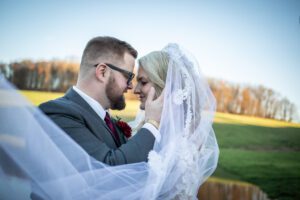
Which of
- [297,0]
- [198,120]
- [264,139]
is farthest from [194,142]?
[297,0]

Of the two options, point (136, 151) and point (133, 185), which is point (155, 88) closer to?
point (136, 151)

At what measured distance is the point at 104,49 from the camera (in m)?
2.01

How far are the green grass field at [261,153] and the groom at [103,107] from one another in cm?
613

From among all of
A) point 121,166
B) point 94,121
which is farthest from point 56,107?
point 121,166

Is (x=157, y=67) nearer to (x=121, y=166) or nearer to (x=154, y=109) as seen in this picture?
(x=154, y=109)

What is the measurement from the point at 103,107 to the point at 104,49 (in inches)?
16.3

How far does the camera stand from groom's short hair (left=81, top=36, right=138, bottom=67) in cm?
200

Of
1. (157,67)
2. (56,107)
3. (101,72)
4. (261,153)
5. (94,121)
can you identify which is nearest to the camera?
(56,107)

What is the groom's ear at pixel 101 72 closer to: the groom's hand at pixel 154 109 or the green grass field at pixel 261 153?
the groom's hand at pixel 154 109

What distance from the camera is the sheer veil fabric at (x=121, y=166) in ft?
4.08

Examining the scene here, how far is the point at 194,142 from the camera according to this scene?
1.80m

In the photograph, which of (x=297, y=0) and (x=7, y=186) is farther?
(x=297, y=0)

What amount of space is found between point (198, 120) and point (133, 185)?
26.1 inches

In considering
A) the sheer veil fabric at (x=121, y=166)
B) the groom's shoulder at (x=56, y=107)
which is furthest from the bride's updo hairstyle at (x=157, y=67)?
the groom's shoulder at (x=56, y=107)
